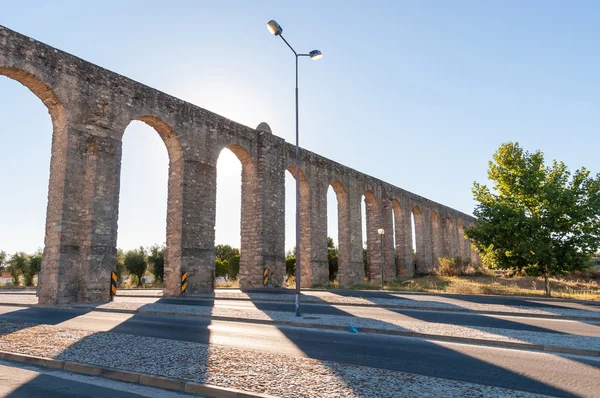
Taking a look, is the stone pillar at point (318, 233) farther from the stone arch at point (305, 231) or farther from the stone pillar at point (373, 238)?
the stone pillar at point (373, 238)

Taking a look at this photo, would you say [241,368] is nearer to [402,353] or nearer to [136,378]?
[136,378]

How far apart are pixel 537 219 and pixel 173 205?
16411mm

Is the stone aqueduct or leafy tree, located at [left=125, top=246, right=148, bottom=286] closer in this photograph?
the stone aqueduct

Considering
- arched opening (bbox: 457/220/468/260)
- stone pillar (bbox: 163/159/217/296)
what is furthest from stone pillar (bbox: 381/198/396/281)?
arched opening (bbox: 457/220/468/260)

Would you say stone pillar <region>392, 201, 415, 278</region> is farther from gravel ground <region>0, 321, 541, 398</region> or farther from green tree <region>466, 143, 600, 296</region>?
gravel ground <region>0, 321, 541, 398</region>

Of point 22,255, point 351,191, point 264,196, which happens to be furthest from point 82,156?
point 22,255

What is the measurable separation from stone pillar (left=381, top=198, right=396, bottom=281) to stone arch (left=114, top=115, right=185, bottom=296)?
764 inches

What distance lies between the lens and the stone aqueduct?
15.9m

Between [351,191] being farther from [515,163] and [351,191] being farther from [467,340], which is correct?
[467,340]

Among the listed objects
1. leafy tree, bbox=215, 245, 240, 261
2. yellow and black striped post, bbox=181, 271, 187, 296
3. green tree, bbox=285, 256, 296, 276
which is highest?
leafy tree, bbox=215, 245, 240, 261

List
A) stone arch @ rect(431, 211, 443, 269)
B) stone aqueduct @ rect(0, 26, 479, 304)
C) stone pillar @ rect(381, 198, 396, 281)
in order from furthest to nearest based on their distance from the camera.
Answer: stone arch @ rect(431, 211, 443, 269) → stone pillar @ rect(381, 198, 396, 281) → stone aqueduct @ rect(0, 26, 479, 304)

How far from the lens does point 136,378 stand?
5297 millimetres

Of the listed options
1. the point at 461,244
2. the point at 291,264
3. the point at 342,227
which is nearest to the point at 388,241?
the point at 342,227

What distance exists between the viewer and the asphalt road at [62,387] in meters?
4.79
